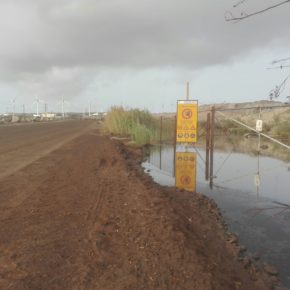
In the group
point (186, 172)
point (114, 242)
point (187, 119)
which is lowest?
point (186, 172)

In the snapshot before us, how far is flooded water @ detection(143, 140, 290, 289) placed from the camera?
7.67 m

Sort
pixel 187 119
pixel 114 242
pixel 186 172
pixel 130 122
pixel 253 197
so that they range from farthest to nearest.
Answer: pixel 130 122
pixel 187 119
pixel 186 172
pixel 253 197
pixel 114 242

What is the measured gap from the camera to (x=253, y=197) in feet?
39.3

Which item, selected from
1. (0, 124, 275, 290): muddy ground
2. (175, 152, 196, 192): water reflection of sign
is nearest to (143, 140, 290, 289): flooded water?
(175, 152, 196, 192): water reflection of sign

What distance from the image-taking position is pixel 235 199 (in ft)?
38.7

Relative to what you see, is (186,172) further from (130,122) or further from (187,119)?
(130,122)

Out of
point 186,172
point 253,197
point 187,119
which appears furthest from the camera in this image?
point 187,119

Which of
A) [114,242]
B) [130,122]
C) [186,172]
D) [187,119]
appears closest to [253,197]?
[186,172]

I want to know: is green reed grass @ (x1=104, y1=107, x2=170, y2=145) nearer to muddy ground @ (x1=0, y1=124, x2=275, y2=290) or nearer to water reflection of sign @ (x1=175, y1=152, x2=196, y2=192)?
water reflection of sign @ (x1=175, y1=152, x2=196, y2=192)

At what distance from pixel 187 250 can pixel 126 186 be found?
5093mm

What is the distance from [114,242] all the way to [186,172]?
10.7 metres

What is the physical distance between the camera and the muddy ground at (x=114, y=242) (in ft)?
16.9

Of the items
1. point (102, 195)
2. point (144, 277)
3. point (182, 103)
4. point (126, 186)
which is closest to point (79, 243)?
point (144, 277)

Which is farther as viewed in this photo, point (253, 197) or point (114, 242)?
point (253, 197)
